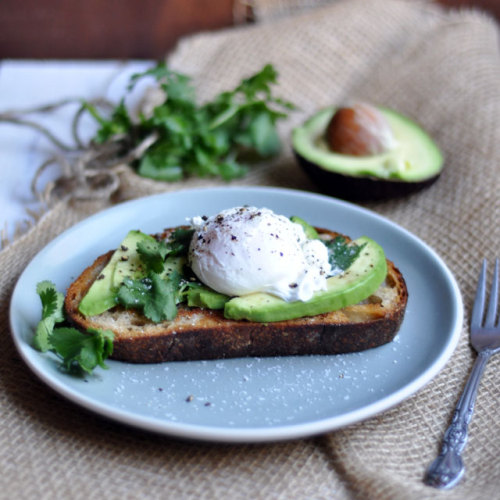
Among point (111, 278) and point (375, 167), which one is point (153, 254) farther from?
point (375, 167)

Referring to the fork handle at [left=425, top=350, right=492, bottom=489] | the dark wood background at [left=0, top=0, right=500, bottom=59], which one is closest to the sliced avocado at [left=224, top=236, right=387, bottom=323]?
the fork handle at [left=425, top=350, right=492, bottom=489]

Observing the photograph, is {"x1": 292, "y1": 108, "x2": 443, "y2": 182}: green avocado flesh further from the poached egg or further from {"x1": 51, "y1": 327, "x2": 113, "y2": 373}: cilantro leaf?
{"x1": 51, "y1": 327, "x2": 113, "y2": 373}: cilantro leaf

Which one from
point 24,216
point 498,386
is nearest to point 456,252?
point 498,386

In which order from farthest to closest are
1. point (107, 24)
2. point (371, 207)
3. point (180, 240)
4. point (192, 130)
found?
point (107, 24), point (192, 130), point (371, 207), point (180, 240)

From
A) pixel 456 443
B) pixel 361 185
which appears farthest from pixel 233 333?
pixel 361 185

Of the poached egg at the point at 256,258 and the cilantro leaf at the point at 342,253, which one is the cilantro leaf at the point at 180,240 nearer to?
the poached egg at the point at 256,258

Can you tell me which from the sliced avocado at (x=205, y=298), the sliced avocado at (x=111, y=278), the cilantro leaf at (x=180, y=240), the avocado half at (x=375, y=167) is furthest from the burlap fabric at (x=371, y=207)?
the cilantro leaf at (x=180, y=240)

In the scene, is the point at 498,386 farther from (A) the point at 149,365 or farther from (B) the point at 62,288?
(B) the point at 62,288
